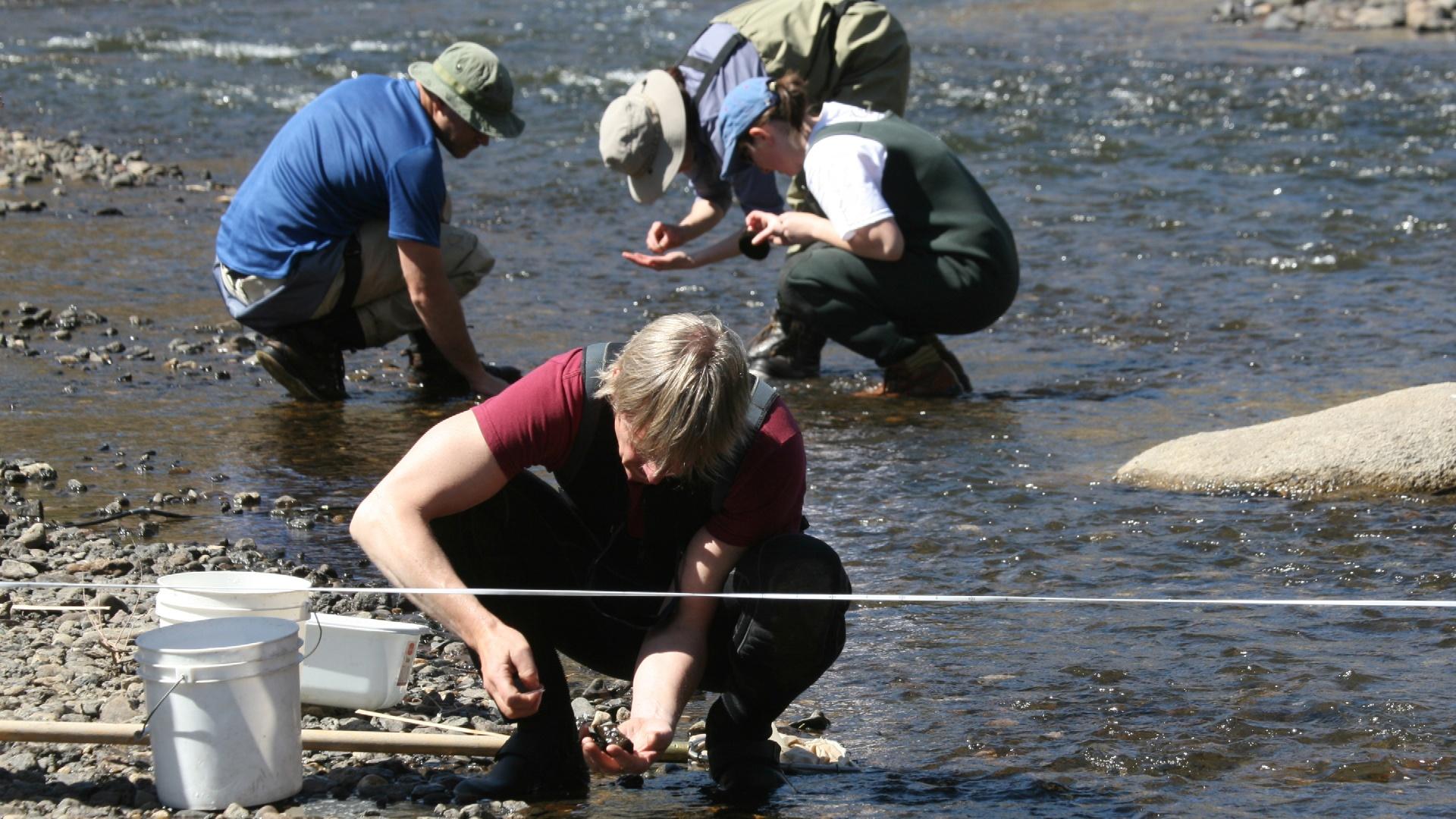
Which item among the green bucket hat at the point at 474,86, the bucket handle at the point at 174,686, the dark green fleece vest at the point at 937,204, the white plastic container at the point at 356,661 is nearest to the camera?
the bucket handle at the point at 174,686

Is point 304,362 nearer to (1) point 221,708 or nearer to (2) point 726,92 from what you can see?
(2) point 726,92

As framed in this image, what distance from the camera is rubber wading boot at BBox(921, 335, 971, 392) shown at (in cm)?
646

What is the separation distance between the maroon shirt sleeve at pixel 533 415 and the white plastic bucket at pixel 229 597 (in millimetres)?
492

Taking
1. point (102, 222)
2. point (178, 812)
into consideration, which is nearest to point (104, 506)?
point (178, 812)

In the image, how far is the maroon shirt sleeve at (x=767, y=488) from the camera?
3.17 meters

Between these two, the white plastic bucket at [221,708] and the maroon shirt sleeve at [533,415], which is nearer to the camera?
the white plastic bucket at [221,708]

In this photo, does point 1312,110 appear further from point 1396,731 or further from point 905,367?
point 1396,731

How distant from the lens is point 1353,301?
7.93 meters

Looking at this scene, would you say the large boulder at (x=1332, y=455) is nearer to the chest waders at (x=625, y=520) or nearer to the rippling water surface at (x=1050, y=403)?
the rippling water surface at (x=1050, y=403)

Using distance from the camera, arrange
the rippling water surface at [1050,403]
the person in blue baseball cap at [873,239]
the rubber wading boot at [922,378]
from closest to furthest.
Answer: the rippling water surface at [1050,403] < the person in blue baseball cap at [873,239] < the rubber wading boot at [922,378]

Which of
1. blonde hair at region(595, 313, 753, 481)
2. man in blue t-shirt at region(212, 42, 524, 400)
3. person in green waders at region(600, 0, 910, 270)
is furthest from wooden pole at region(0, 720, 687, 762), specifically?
person in green waders at region(600, 0, 910, 270)

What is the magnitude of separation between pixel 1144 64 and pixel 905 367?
36.3 ft

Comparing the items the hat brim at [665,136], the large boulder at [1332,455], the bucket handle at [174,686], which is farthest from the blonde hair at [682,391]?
the hat brim at [665,136]

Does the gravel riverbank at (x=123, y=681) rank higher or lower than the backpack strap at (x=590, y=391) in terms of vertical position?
lower
